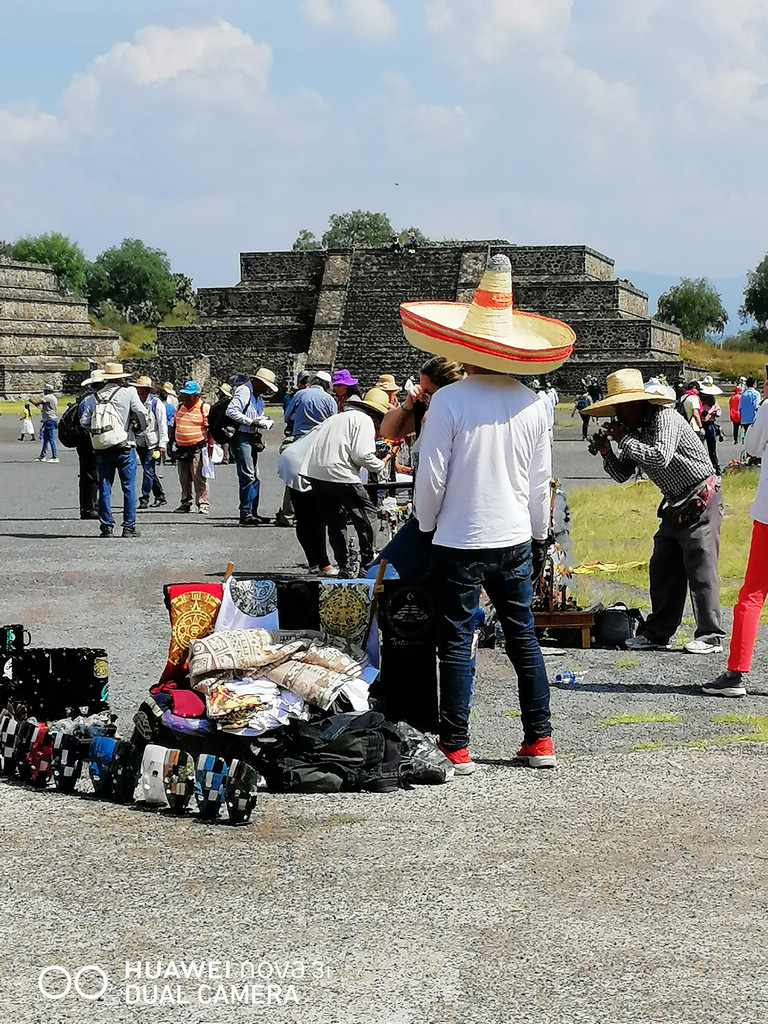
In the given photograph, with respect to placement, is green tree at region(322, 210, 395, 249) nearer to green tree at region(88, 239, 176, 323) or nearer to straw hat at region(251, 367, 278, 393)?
green tree at region(88, 239, 176, 323)

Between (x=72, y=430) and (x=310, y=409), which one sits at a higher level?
(x=310, y=409)

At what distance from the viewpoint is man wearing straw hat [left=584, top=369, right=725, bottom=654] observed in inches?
325

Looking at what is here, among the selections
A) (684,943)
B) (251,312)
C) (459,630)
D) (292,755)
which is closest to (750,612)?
(459,630)

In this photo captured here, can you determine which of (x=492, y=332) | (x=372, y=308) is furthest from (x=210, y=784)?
(x=372, y=308)

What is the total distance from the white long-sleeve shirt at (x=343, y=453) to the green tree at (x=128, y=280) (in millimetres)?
104834

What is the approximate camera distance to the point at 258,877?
466cm

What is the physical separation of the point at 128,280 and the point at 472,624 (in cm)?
11398

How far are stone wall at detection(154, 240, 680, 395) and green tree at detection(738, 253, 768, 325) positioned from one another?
49274mm

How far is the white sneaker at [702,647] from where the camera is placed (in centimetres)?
875

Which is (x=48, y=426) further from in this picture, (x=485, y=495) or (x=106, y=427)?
(x=485, y=495)

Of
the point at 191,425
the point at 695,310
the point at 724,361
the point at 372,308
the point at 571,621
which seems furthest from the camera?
the point at 695,310

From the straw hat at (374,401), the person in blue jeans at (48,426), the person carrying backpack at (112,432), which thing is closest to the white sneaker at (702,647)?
the straw hat at (374,401)

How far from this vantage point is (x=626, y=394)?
27.1 feet

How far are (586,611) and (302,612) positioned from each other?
2.98 metres
